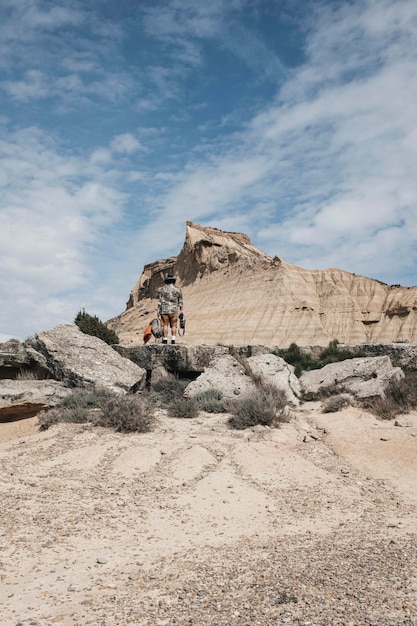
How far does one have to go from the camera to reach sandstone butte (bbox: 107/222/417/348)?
31.0m

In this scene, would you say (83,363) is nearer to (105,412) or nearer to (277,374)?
(105,412)

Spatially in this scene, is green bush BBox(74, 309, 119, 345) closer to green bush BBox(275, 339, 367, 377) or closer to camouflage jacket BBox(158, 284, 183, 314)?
camouflage jacket BBox(158, 284, 183, 314)

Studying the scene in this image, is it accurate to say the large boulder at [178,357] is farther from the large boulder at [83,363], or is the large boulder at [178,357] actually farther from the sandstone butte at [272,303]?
the sandstone butte at [272,303]

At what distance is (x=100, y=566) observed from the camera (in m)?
3.84

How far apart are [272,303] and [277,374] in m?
22.7

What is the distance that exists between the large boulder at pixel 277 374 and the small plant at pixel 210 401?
114cm

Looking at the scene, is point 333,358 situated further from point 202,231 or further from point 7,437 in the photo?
point 202,231

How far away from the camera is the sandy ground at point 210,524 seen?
10.2 feet

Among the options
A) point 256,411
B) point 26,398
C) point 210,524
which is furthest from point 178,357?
point 210,524

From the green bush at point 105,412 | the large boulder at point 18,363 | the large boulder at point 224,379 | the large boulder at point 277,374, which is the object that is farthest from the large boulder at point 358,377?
the large boulder at point 18,363

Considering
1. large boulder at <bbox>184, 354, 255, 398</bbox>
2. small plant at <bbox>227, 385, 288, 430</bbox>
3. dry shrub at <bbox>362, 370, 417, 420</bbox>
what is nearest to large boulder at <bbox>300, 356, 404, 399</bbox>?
dry shrub at <bbox>362, 370, 417, 420</bbox>

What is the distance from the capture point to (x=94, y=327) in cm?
1534

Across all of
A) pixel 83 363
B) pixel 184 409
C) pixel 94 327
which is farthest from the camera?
pixel 94 327

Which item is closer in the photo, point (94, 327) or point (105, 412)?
point (105, 412)
